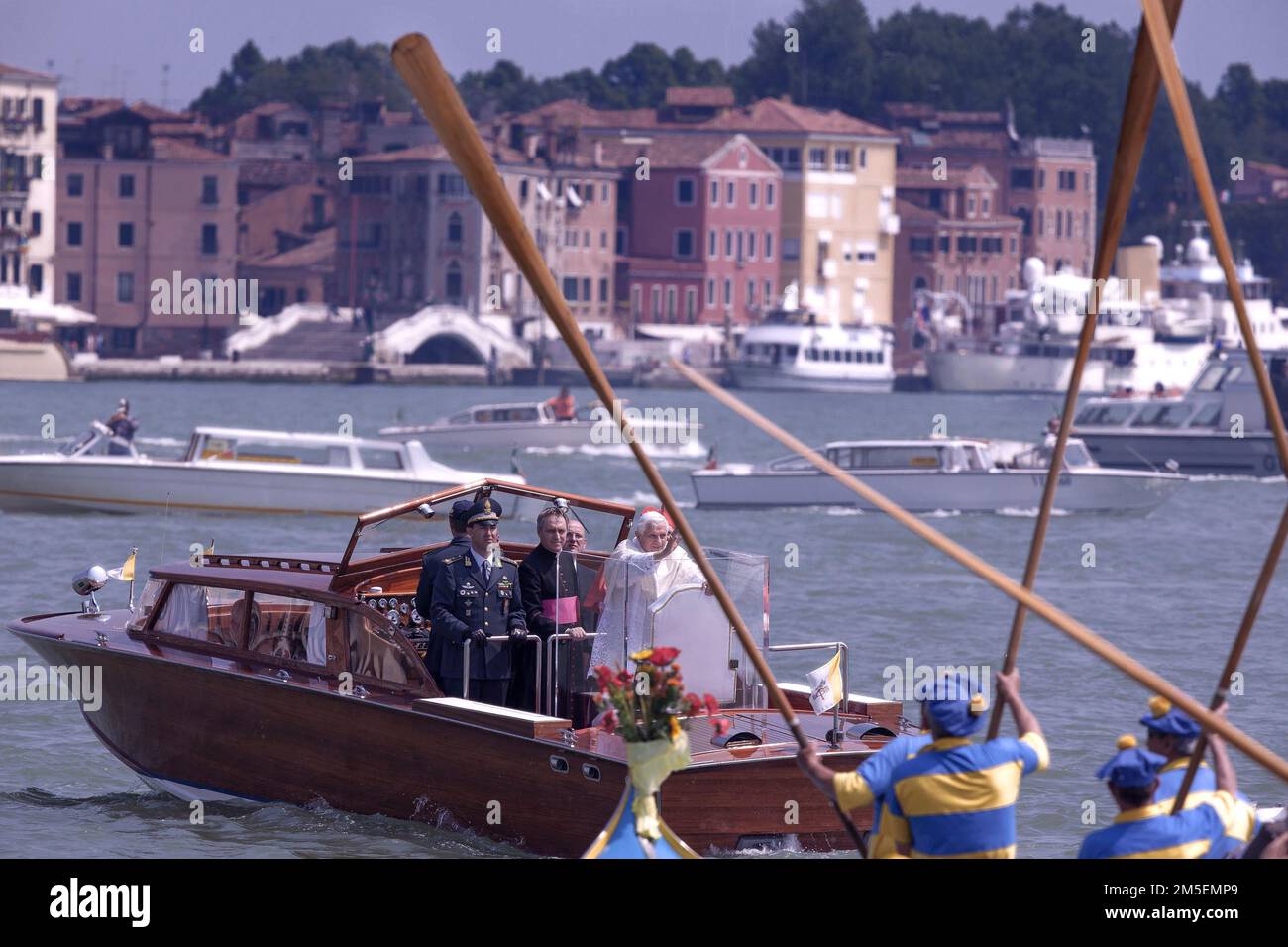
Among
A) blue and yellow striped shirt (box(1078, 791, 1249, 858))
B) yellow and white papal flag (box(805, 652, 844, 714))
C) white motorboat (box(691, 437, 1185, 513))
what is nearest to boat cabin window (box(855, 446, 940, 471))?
white motorboat (box(691, 437, 1185, 513))

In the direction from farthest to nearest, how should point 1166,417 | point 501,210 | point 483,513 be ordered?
point 1166,417
point 483,513
point 501,210

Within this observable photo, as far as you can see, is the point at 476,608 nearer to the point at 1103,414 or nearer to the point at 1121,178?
the point at 1121,178

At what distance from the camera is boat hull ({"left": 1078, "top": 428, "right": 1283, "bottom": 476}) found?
143 feet

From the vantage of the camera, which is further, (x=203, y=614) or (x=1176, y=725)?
(x=203, y=614)

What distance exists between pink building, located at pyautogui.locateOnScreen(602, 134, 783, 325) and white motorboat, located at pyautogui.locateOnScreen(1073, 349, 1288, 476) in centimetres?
6617

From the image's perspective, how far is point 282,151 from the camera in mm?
122188

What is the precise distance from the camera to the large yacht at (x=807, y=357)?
100438mm

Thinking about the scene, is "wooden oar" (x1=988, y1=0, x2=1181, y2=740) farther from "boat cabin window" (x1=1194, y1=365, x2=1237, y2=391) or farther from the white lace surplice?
"boat cabin window" (x1=1194, y1=365, x2=1237, y2=391)

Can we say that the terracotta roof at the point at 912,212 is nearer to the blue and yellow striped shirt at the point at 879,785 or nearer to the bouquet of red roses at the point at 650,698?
the bouquet of red roses at the point at 650,698

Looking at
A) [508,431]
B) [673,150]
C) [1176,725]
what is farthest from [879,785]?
[673,150]

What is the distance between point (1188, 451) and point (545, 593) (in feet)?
112

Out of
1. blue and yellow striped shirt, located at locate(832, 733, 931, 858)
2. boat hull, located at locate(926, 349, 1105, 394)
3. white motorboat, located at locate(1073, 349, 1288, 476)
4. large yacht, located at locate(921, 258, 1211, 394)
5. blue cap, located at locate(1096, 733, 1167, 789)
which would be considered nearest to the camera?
blue cap, located at locate(1096, 733, 1167, 789)

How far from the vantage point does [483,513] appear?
460 inches

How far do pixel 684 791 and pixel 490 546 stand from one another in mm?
1662
